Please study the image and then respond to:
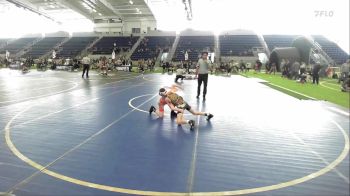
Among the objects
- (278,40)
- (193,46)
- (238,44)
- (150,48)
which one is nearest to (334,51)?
(278,40)

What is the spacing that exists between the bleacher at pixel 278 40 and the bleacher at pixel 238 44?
5.97 feet

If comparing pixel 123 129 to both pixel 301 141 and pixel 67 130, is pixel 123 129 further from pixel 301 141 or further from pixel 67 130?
pixel 301 141

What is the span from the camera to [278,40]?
46750mm

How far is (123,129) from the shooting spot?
7031mm

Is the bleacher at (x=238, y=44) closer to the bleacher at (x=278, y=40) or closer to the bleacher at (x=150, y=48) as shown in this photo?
the bleacher at (x=278, y=40)

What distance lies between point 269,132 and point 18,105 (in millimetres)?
8772

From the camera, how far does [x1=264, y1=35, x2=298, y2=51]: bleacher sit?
45094 mm

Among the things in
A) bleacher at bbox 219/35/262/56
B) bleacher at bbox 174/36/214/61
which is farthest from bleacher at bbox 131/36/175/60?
bleacher at bbox 219/35/262/56

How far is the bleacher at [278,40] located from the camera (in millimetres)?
45094

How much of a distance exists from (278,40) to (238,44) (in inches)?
264

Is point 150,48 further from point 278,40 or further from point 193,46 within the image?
point 278,40

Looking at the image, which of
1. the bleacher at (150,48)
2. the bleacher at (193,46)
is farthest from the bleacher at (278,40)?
the bleacher at (150,48)

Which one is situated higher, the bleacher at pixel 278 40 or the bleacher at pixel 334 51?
the bleacher at pixel 278 40

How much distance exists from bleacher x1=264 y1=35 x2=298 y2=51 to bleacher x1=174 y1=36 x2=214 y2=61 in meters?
9.53
